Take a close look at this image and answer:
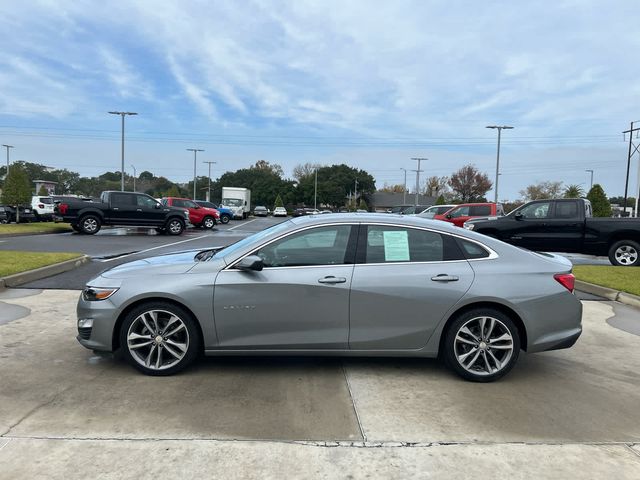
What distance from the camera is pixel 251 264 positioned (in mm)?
4359

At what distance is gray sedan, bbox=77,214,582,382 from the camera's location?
444 cm

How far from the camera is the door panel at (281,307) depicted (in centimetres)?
443

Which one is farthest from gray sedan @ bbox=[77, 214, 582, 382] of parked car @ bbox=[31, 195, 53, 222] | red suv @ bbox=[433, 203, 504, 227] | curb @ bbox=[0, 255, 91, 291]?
parked car @ bbox=[31, 195, 53, 222]

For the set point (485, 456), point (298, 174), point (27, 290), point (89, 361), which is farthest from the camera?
point (298, 174)

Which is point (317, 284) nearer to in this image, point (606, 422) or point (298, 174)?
point (606, 422)

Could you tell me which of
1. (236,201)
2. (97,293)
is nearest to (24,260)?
(97,293)

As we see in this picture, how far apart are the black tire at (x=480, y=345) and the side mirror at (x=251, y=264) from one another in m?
1.82

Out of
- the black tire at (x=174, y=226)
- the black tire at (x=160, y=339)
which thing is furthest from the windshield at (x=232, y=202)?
the black tire at (x=160, y=339)

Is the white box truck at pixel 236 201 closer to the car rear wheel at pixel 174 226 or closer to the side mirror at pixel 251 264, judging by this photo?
the car rear wheel at pixel 174 226

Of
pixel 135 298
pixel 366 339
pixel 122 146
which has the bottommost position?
pixel 366 339

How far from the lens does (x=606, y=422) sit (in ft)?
12.7

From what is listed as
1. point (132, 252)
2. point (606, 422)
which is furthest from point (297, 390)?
point (132, 252)

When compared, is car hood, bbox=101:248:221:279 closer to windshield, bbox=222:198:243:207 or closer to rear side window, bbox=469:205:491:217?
rear side window, bbox=469:205:491:217

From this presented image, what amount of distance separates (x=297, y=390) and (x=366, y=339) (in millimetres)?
766
